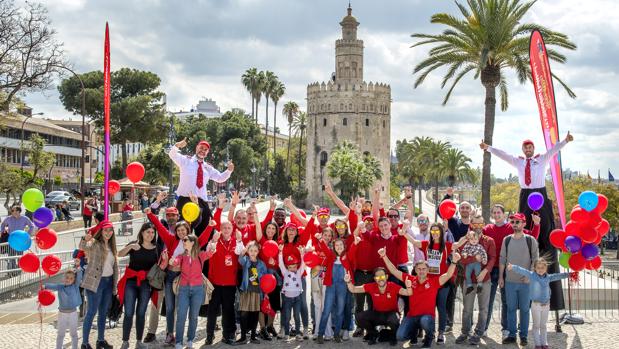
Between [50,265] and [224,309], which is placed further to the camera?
[224,309]

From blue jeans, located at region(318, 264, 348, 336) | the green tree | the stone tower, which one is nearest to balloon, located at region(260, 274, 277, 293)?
blue jeans, located at region(318, 264, 348, 336)

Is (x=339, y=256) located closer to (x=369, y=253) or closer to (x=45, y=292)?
(x=369, y=253)

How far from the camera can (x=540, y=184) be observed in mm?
11039

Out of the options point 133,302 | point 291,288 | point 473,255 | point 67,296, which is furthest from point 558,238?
point 67,296

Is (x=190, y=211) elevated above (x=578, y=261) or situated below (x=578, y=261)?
above

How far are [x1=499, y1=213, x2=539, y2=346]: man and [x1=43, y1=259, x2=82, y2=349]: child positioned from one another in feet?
19.2

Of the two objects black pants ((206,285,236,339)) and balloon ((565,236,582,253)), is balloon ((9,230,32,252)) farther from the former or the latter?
balloon ((565,236,582,253))

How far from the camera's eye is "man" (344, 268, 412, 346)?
9648 millimetres

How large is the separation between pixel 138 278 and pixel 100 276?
1.61 feet

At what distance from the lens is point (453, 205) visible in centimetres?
1060

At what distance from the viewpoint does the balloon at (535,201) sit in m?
10.6

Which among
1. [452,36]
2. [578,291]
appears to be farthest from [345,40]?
[578,291]

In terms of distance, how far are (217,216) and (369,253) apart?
228 centimetres

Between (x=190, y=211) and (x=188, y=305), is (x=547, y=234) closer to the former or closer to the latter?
(x=190, y=211)
